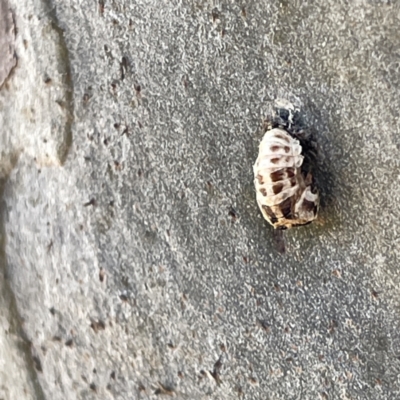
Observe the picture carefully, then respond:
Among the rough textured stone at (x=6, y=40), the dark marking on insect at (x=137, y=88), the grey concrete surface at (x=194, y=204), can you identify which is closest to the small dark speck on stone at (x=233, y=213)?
the grey concrete surface at (x=194, y=204)

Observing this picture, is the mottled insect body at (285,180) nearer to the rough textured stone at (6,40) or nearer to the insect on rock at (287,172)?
the insect on rock at (287,172)

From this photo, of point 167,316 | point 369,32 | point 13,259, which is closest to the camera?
point 369,32

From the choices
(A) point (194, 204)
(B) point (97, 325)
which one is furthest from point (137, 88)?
(B) point (97, 325)

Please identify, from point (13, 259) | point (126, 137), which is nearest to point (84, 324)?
point (13, 259)

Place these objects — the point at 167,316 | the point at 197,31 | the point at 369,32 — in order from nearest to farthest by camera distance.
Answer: the point at 369,32, the point at 197,31, the point at 167,316

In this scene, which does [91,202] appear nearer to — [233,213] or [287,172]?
[233,213]

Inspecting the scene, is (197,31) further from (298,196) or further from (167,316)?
(167,316)
